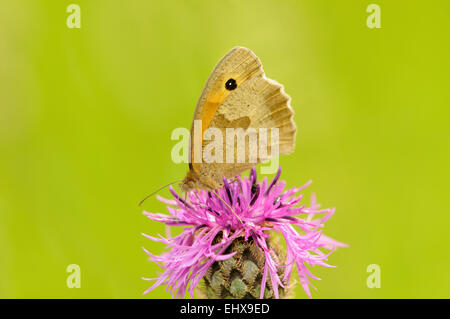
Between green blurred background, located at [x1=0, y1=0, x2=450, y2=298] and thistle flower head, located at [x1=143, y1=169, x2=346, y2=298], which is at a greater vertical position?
green blurred background, located at [x1=0, y1=0, x2=450, y2=298]

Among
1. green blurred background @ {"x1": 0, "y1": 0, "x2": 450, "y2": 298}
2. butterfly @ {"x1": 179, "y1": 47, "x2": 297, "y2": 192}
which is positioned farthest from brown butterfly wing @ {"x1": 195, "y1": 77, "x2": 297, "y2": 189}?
green blurred background @ {"x1": 0, "y1": 0, "x2": 450, "y2": 298}

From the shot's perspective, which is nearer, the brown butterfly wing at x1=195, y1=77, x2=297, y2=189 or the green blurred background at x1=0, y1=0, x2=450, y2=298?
the brown butterfly wing at x1=195, y1=77, x2=297, y2=189

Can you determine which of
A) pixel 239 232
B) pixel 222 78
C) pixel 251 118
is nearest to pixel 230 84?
pixel 222 78

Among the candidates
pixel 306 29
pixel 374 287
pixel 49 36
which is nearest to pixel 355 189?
pixel 374 287

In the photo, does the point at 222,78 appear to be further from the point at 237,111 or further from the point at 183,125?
the point at 183,125

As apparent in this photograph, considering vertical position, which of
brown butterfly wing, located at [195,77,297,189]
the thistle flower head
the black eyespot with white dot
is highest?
the black eyespot with white dot

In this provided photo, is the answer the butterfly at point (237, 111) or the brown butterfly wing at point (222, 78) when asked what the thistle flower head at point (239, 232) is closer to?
the butterfly at point (237, 111)

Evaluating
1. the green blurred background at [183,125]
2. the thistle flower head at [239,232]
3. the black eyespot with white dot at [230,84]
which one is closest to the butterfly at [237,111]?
the black eyespot with white dot at [230,84]

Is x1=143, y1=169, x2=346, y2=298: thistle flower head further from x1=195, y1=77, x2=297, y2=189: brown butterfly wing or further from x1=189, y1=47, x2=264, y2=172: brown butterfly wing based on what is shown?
x1=189, y1=47, x2=264, y2=172: brown butterfly wing
